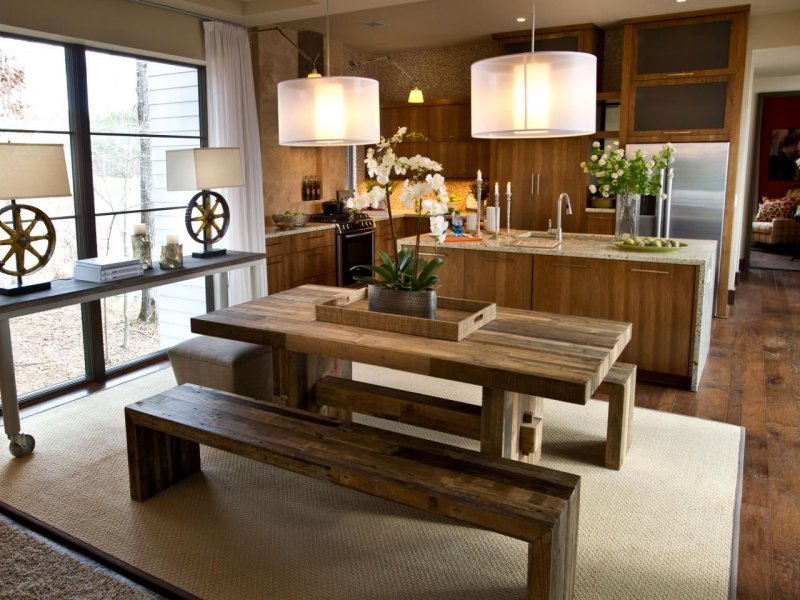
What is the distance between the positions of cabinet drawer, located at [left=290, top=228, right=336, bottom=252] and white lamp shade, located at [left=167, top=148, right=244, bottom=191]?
169cm

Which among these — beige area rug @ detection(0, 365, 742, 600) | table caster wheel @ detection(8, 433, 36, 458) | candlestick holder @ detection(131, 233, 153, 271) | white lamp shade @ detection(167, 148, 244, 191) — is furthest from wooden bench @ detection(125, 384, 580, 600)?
white lamp shade @ detection(167, 148, 244, 191)

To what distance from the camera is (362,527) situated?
273cm

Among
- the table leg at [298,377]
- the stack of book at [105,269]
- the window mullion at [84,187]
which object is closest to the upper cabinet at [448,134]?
the window mullion at [84,187]

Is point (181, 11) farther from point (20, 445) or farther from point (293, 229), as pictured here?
point (20, 445)

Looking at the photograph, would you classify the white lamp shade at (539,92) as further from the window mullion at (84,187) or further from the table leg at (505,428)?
the window mullion at (84,187)

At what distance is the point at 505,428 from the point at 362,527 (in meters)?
0.70

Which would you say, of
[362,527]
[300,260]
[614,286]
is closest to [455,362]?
[362,527]

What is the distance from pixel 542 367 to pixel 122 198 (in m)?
3.42

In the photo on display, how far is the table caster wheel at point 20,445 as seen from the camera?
3.28 m

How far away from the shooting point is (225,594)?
90.2 inches

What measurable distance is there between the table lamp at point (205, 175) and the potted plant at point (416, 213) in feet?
5.77

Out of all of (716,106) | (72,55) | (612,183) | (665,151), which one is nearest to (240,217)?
(72,55)

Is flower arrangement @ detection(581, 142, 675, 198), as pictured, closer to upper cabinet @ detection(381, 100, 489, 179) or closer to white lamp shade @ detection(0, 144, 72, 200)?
upper cabinet @ detection(381, 100, 489, 179)

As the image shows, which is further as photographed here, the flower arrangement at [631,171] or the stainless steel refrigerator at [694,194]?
the stainless steel refrigerator at [694,194]
